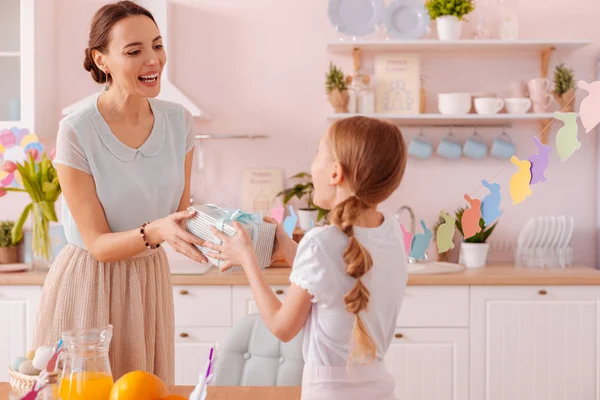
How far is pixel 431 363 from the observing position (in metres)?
3.06

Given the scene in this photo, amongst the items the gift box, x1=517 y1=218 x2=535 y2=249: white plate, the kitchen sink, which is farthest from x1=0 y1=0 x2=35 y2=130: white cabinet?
x1=517 y1=218 x2=535 y2=249: white plate

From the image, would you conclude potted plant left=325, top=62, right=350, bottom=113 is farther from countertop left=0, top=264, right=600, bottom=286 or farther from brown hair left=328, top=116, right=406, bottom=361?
brown hair left=328, top=116, right=406, bottom=361

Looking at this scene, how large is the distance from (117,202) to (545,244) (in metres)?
2.21

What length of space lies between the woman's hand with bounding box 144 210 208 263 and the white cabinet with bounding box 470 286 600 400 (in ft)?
5.81

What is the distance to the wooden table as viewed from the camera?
158cm

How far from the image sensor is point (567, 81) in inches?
133

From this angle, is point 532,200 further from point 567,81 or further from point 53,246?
point 53,246

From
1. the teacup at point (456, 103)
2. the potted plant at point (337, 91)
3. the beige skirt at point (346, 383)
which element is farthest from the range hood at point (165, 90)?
the beige skirt at point (346, 383)

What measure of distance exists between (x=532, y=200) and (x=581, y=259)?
0.35 metres

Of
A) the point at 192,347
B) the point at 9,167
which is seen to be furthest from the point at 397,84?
the point at 9,167

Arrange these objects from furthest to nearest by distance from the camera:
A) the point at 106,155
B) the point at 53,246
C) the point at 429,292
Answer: the point at 53,246 → the point at 429,292 → the point at 106,155

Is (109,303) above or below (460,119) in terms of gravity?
below

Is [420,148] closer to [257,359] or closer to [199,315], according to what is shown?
[199,315]

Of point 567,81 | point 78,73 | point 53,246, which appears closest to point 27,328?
point 53,246
